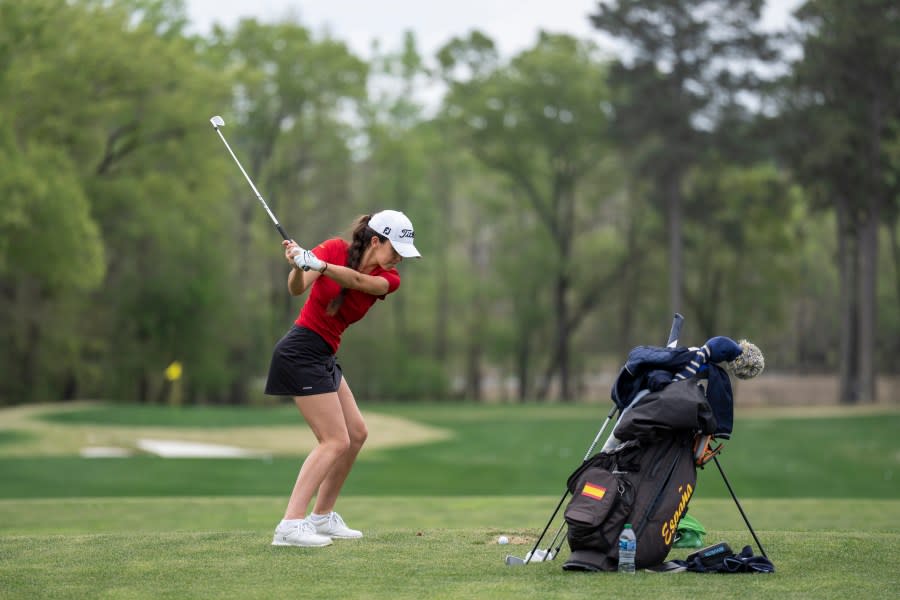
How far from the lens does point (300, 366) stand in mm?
7586

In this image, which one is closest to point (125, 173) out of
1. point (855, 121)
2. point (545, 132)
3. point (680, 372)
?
point (545, 132)

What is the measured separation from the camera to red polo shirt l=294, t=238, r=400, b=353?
7.58 m

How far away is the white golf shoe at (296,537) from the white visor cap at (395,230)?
1.79m

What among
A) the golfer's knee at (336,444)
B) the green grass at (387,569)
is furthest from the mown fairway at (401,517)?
the golfer's knee at (336,444)

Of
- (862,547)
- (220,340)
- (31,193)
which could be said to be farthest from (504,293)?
(862,547)

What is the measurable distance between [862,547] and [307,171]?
51858mm

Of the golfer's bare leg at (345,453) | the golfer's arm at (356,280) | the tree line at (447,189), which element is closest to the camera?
the golfer's arm at (356,280)

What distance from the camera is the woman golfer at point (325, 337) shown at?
757 cm

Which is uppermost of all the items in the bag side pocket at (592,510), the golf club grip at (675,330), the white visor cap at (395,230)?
the white visor cap at (395,230)

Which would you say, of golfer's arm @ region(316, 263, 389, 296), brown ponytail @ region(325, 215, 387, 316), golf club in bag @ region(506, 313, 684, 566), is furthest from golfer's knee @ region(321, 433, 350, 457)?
golf club in bag @ region(506, 313, 684, 566)

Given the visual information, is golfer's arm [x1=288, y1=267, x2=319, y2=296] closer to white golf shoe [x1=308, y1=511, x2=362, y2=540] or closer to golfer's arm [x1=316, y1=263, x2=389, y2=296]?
golfer's arm [x1=316, y1=263, x2=389, y2=296]

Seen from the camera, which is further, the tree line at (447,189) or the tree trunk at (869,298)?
the tree trunk at (869,298)

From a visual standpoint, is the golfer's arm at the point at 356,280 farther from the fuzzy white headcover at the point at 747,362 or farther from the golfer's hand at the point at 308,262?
the fuzzy white headcover at the point at 747,362

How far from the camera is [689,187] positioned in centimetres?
5497
